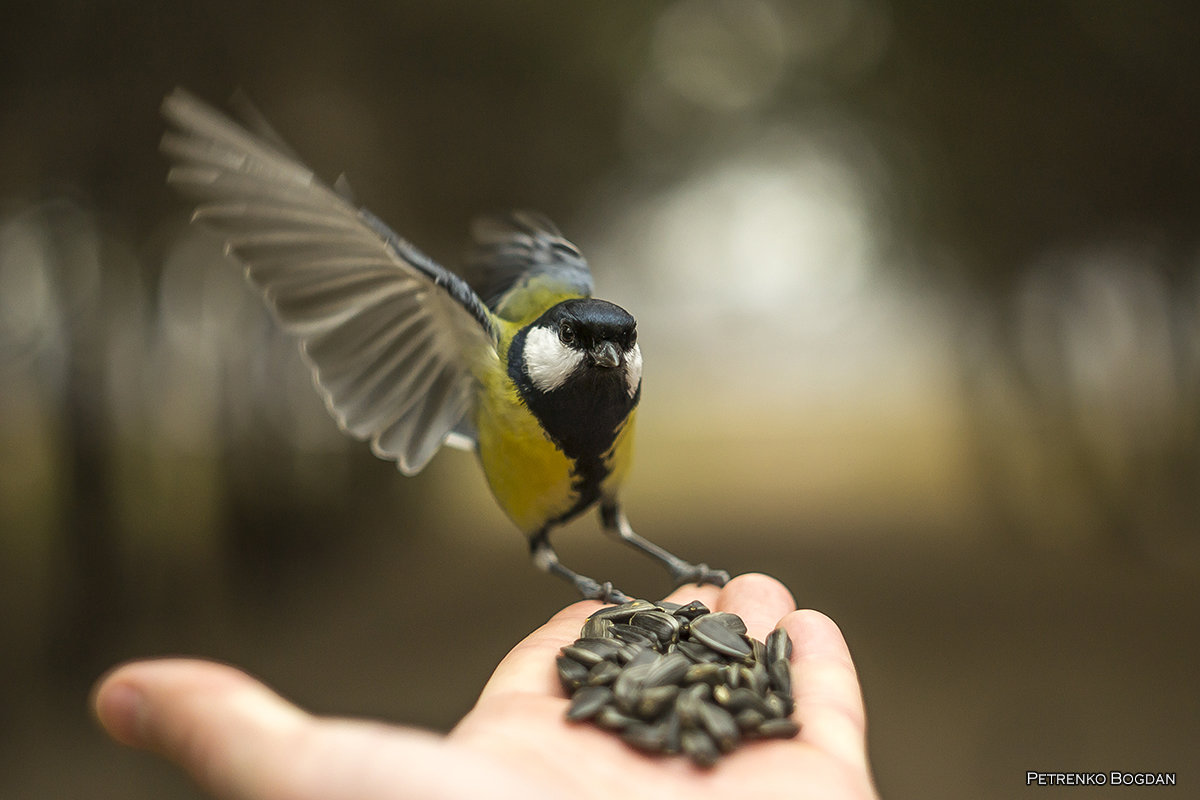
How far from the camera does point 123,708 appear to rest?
25.1 inches

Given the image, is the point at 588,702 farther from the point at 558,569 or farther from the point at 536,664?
the point at 558,569

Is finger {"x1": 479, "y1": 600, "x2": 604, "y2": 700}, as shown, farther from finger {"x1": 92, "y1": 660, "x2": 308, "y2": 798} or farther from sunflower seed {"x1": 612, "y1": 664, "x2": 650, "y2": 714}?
finger {"x1": 92, "y1": 660, "x2": 308, "y2": 798}

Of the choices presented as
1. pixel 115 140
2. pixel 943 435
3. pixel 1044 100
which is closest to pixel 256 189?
pixel 115 140

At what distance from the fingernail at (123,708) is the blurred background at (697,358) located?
56.6 inches

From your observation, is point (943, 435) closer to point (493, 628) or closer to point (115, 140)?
point (493, 628)

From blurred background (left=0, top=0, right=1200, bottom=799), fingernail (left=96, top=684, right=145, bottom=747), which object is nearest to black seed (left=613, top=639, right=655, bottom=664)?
fingernail (left=96, top=684, right=145, bottom=747)

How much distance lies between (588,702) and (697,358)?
2943mm

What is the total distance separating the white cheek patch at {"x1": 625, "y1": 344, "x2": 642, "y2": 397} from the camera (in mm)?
967

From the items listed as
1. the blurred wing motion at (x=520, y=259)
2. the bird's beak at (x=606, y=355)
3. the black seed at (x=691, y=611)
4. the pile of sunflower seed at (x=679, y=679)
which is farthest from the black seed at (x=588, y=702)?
the blurred wing motion at (x=520, y=259)

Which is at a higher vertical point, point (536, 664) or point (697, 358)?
point (697, 358)

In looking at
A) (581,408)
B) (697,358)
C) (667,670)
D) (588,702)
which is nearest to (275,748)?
(588,702)

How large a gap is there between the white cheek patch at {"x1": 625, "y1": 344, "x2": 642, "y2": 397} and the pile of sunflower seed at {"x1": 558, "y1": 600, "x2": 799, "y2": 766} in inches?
10.1

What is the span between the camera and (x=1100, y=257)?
344 centimetres

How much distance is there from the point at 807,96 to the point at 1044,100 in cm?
93
